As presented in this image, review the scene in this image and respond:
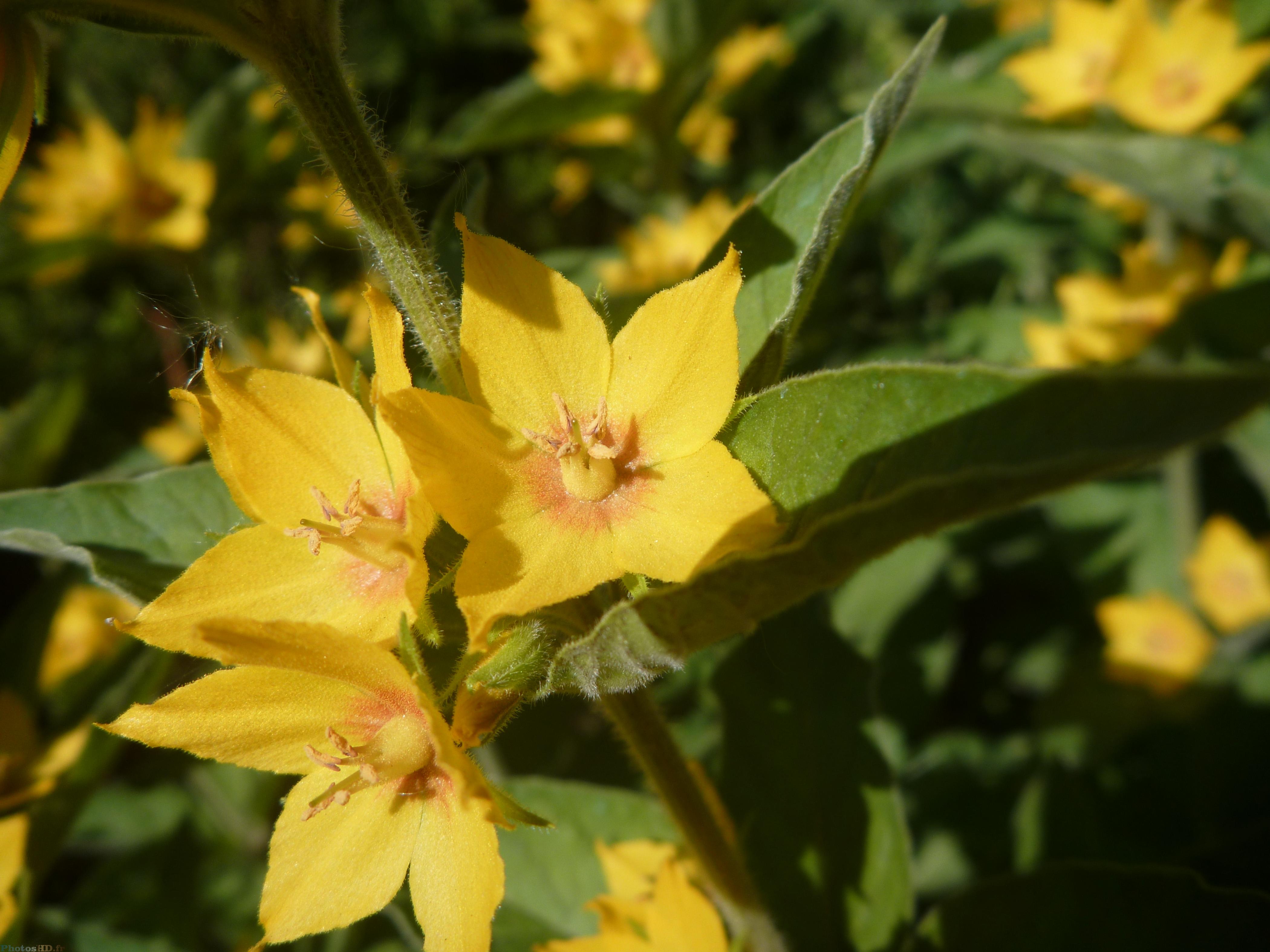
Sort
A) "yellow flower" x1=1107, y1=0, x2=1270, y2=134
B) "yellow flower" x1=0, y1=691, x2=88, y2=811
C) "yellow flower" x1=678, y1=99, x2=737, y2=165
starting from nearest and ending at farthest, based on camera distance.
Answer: "yellow flower" x1=0, y1=691, x2=88, y2=811, "yellow flower" x1=1107, y1=0, x2=1270, y2=134, "yellow flower" x1=678, y1=99, x2=737, y2=165

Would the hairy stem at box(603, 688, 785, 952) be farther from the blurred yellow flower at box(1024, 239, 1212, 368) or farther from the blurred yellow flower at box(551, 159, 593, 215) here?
the blurred yellow flower at box(551, 159, 593, 215)

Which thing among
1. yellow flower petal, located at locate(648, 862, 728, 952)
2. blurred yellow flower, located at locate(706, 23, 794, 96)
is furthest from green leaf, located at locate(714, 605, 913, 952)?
blurred yellow flower, located at locate(706, 23, 794, 96)

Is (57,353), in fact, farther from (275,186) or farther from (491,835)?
(491,835)

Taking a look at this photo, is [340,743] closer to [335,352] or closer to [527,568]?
[527,568]

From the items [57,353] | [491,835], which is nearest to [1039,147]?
[491,835]

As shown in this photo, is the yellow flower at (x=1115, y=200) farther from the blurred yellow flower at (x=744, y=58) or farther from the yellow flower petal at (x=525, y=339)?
the yellow flower petal at (x=525, y=339)
